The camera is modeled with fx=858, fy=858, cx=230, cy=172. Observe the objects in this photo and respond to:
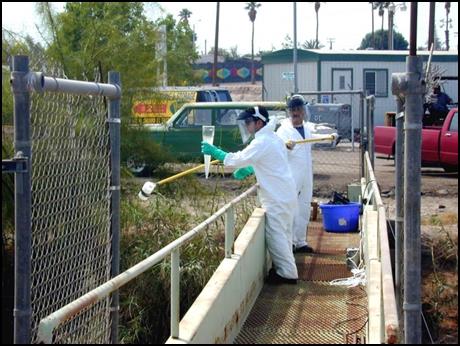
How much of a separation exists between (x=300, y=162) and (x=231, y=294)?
407 cm

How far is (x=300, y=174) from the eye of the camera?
1026 cm

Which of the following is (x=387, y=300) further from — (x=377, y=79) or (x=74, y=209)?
(x=377, y=79)

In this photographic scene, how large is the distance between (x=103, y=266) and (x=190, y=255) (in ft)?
11.5

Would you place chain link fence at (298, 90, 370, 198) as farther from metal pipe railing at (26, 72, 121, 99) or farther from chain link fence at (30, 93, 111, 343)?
metal pipe railing at (26, 72, 121, 99)

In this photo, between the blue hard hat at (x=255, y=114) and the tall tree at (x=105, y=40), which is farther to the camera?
the tall tree at (x=105, y=40)

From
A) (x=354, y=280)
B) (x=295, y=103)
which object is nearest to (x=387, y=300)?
(x=354, y=280)

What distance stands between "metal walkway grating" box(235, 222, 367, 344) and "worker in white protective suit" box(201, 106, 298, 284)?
266 mm

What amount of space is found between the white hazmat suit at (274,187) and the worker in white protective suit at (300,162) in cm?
144

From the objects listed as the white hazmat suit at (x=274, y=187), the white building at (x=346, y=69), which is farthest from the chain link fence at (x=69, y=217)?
the white building at (x=346, y=69)

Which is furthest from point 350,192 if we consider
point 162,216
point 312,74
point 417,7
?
point 312,74

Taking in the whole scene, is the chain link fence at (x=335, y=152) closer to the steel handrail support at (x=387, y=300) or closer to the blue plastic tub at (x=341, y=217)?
the blue plastic tub at (x=341, y=217)

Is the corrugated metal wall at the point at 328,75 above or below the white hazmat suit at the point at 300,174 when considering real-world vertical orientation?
above

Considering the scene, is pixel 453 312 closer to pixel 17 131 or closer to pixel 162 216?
pixel 162 216

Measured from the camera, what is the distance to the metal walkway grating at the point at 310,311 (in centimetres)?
680
